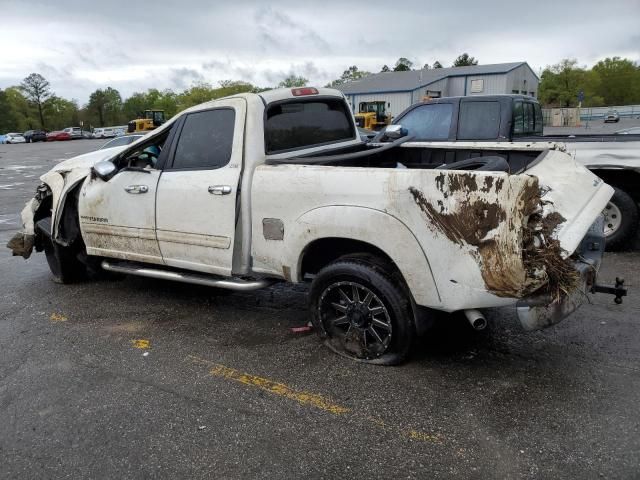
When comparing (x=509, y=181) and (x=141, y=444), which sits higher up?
(x=509, y=181)

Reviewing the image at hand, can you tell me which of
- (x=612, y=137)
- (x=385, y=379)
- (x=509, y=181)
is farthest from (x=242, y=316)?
(x=612, y=137)

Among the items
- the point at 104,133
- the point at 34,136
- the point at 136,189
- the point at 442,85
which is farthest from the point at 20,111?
the point at 136,189

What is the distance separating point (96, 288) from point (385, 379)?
3.71 meters

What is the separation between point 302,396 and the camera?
342cm

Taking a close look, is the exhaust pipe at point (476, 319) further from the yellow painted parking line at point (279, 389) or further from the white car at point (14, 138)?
the white car at point (14, 138)

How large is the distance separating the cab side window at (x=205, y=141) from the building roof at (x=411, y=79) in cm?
4381

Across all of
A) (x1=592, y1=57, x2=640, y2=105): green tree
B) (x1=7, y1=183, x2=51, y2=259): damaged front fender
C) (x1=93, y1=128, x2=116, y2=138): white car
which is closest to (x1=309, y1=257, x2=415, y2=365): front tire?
(x1=7, y1=183, x2=51, y2=259): damaged front fender

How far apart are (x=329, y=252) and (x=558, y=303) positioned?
64.9 inches

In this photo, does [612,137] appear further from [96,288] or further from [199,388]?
[96,288]

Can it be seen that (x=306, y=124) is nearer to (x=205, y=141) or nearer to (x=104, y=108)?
(x=205, y=141)

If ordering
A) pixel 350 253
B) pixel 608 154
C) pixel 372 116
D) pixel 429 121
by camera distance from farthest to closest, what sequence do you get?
pixel 372 116
pixel 429 121
pixel 608 154
pixel 350 253

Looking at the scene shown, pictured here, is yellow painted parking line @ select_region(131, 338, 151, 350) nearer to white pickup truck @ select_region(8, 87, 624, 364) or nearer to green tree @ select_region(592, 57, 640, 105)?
white pickup truck @ select_region(8, 87, 624, 364)

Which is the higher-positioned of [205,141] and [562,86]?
[562,86]

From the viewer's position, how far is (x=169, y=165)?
4.64m
